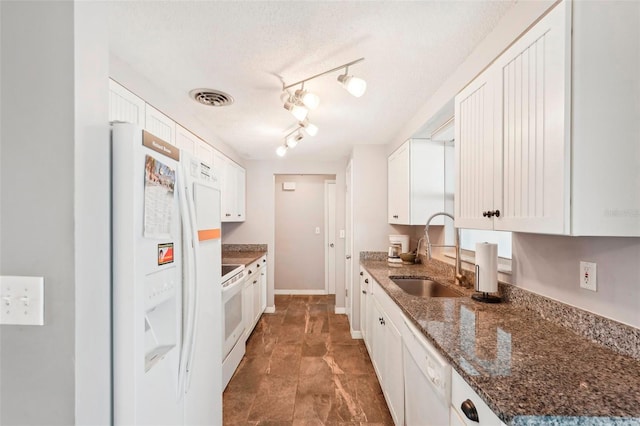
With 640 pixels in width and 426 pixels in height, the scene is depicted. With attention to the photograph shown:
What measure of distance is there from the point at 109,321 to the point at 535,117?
1643mm

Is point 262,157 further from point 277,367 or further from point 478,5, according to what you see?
point 478,5

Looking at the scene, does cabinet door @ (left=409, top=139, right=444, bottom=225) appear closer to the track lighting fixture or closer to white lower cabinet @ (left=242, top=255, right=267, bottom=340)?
the track lighting fixture

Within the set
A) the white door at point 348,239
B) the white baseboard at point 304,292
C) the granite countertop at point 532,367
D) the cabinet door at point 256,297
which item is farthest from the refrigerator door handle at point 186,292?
the white baseboard at point 304,292

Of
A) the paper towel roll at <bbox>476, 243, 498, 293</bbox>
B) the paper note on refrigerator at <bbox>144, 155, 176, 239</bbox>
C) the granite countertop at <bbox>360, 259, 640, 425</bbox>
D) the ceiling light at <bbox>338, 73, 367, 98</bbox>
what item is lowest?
the granite countertop at <bbox>360, 259, 640, 425</bbox>

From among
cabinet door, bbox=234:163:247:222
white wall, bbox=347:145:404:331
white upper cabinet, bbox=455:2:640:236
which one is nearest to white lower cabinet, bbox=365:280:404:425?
white wall, bbox=347:145:404:331

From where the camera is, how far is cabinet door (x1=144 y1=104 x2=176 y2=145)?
186 cm

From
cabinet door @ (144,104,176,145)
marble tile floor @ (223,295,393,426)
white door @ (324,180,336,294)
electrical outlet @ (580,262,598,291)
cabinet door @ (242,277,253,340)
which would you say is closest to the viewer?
electrical outlet @ (580,262,598,291)

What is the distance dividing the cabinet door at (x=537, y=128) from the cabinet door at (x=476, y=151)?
0.07 meters

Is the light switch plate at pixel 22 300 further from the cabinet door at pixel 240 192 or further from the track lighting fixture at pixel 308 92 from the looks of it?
the cabinet door at pixel 240 192

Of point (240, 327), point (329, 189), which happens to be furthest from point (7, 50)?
point (329, 189)

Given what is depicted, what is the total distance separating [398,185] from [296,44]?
1.87 meters

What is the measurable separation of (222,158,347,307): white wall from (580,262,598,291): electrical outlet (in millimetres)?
3344

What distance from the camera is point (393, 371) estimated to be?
187 centimetres

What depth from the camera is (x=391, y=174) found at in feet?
10.7
